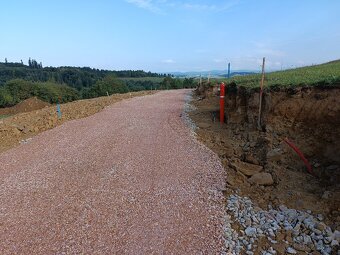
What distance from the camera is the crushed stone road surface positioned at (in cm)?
470

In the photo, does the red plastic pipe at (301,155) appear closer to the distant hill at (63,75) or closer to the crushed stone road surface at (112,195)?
the crushed stone road surface at (112,195)

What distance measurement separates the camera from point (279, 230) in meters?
4.84

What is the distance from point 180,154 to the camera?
8.45 m

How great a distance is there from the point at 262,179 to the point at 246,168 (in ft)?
2.30

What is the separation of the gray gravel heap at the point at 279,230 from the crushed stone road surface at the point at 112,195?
1.02ft

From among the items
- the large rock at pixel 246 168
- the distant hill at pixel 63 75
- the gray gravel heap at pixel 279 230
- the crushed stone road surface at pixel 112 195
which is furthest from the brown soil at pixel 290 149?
the distant hill at pixel 63 75

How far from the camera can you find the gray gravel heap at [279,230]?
4426mm

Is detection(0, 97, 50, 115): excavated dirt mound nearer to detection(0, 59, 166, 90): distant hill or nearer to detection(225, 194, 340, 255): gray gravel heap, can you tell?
detection(225, 194, 340, 255): gray gravel heap

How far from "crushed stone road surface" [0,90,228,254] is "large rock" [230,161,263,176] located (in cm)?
40

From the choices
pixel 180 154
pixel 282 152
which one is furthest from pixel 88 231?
pixel 282 152

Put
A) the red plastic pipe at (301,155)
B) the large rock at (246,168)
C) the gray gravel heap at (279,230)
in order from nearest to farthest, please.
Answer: the gray gravel heap at (279,230) < the red plastic pipe at (301,155) < the large rock at (246,168)

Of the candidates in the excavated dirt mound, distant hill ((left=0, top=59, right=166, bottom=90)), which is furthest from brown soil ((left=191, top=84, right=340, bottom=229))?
distant hill ((left=0, top=59, right=166, bottom=90))

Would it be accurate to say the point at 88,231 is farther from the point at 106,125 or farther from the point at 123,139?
the point at 106,125

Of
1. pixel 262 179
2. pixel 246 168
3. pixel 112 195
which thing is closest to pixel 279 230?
pixel 262 179
